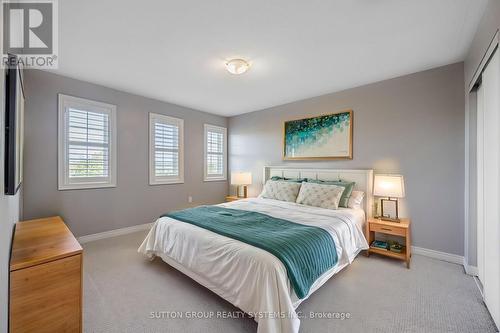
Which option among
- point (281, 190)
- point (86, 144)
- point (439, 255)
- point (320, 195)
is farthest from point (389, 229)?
point (86, 144)

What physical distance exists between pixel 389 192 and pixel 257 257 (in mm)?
2177

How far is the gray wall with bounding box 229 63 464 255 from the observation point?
271 cm

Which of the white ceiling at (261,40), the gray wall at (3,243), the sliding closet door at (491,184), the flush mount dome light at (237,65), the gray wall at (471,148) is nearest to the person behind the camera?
the gray wall at (3,243)

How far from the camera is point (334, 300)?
6.57 ft

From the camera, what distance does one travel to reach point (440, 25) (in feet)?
6.57

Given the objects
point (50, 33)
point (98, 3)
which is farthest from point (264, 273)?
A: point (50, 33)

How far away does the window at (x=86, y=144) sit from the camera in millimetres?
3166

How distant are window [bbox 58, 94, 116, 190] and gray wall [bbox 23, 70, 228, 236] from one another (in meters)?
0.09

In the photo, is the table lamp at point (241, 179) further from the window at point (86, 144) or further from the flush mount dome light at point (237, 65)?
the flush mount dome light at point (237, 65)

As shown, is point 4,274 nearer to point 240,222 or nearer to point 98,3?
point 240,222

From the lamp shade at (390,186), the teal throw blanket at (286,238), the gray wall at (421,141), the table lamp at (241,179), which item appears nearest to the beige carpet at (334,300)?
the teal throw blanket at (286,238)

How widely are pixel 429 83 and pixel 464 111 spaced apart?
1.79 feet

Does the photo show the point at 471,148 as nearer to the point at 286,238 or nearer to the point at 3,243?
the point at 286,238

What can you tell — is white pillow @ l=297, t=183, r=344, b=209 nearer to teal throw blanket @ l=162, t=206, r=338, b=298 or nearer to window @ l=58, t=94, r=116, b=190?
teal throw blanket @ l=162, t=206, r=338, b=298
